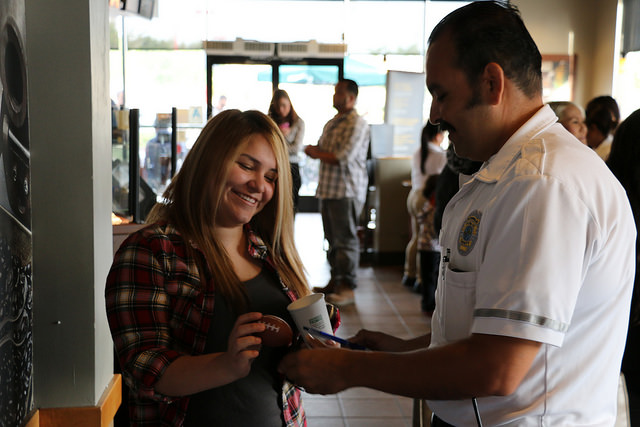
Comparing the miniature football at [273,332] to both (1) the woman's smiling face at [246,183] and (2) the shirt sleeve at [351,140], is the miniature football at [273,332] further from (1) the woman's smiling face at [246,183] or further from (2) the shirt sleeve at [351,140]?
(2) the shirt sleeve at [351,140]

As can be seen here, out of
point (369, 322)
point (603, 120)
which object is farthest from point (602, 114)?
point (369, 322)

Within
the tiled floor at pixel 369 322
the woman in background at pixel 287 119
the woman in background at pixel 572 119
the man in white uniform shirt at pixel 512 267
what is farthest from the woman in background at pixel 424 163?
the man in white uniform shirt at pixel 512 267

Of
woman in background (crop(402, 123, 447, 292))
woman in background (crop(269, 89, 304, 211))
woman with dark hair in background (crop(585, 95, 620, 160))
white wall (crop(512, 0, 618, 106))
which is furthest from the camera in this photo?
white wall (crop(512, 0, 618, 106))

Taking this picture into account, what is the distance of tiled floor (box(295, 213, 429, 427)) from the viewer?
3.50m

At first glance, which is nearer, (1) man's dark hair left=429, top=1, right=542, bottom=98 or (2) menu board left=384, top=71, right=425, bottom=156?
(1) man's dark hair left=429, top=1, right=542, bottom=98

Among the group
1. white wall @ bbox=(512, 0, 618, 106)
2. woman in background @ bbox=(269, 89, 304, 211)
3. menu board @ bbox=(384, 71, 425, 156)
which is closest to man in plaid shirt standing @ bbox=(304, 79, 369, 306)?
woman in background @ bbox=(269, 89, 304, 211)

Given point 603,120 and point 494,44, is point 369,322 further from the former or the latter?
point 494,44

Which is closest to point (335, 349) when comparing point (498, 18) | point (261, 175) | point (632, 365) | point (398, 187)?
point (261, 175)

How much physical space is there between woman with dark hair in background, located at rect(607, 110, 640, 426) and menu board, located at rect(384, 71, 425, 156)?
25.1 ft

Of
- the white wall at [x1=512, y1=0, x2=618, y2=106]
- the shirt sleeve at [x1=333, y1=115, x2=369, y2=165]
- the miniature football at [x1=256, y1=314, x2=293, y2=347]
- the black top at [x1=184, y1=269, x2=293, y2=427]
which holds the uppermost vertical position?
the white wall at [x1=512, y1=0, x2=618, y2=106]

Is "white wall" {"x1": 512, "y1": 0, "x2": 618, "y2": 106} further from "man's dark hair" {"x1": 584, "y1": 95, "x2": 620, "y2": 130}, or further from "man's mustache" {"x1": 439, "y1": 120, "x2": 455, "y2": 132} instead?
"man's mustache" {"x1": 439, "y1": 120, "x2": 455, "y2": 132}

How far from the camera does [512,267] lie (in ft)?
3.43

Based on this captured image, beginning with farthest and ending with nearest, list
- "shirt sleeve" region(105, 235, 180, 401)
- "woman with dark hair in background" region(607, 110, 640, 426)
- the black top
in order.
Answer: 1. "woman with dark hair in background" region(607, 110, 640, 426)
2. the black top
3. "shirt sleeve" region(105, 235, 180, 401)

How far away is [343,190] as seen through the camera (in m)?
5.43
